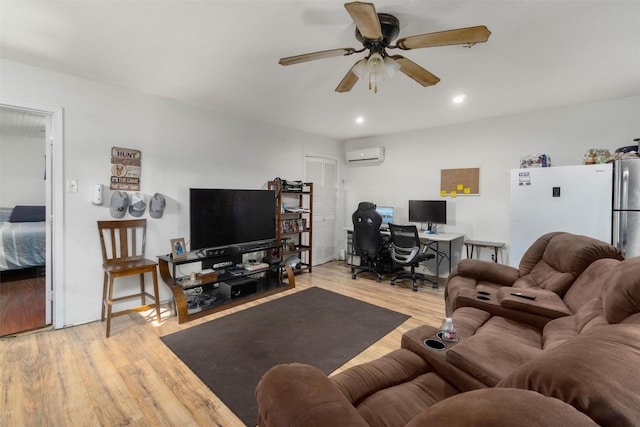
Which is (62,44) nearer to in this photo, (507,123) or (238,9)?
(238,9)

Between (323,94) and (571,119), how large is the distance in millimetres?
3135

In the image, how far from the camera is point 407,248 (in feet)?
13.4

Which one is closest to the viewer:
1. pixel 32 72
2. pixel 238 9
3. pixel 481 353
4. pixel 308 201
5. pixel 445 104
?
pixel 481 353

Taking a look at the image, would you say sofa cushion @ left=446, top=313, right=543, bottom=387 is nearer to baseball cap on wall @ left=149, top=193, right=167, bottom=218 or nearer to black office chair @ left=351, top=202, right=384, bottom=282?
black office chair @ left=351, top=202, right=384, bottom=282

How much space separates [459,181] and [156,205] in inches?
167

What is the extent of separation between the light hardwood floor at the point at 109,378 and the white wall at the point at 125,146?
1.14ft

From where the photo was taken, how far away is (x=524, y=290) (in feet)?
6.81

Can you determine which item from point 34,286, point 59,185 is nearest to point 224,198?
point 59,185

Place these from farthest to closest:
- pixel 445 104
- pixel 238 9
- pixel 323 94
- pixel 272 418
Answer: pixel 445 104 < pixel 323 94 < pixel 238 9 < pixel 272 418

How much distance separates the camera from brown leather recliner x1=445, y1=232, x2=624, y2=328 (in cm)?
187

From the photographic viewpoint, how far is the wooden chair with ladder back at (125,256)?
8.96 ft

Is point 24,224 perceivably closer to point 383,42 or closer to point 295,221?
point 295,221

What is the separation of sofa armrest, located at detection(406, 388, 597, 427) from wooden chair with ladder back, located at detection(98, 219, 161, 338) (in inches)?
114

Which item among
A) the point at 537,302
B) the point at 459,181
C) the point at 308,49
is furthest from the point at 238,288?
the point at 459,181
